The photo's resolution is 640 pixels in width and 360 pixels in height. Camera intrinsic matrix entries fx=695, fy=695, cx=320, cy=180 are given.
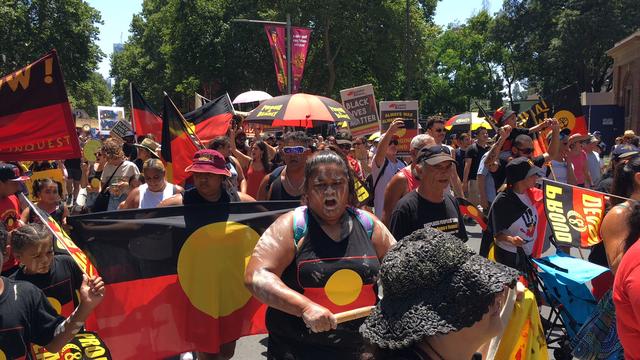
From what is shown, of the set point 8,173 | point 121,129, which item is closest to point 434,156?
point 8,173

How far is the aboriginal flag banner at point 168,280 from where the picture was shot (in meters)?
4.44

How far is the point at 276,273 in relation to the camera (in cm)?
309

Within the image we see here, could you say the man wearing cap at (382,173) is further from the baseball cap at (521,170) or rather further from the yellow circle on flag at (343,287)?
the yellow circle on flag at (343,287)

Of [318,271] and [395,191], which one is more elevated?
[318,271]

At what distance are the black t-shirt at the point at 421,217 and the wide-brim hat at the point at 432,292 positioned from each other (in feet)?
8.62

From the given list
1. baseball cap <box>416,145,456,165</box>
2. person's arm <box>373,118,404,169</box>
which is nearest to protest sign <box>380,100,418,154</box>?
person's arm <box>373,118,404,169</box>

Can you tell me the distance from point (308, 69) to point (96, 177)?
3257cm

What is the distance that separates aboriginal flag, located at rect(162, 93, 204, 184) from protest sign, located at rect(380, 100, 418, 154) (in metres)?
5.07

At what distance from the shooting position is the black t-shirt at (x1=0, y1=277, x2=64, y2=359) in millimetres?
3160

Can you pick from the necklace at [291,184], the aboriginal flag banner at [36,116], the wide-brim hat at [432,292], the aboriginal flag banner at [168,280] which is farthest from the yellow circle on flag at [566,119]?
the wide-brim hat at [432,292]

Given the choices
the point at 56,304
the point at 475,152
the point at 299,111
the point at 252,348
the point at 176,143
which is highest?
the point at 299,111

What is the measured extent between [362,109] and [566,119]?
14.2ft

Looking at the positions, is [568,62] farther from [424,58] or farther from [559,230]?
[559,230]

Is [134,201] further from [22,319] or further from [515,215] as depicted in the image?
[515,215]
